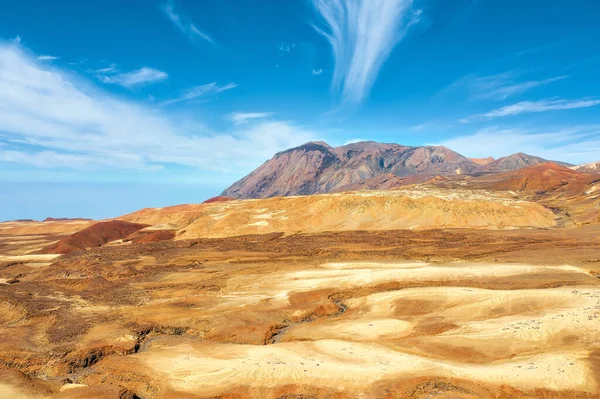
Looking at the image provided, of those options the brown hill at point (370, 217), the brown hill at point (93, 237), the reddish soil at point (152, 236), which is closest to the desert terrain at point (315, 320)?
the brown hill at point (93, 237)

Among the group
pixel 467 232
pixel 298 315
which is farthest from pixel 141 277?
pixel 467 232

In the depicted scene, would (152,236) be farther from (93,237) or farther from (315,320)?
(315,320)

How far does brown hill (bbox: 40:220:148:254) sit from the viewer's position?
80.9 m

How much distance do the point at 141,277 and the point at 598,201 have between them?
326 ft

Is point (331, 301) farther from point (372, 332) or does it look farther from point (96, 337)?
point (96, 337)

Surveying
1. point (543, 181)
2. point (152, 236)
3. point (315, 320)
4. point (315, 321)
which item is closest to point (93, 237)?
point (152, 236)

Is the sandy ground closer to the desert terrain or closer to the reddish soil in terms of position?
the desert terrain

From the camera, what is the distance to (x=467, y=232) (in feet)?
238

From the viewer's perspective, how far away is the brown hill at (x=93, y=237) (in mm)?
80875

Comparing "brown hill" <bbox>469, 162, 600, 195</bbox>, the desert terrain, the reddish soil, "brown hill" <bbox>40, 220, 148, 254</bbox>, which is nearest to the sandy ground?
the desert terrain

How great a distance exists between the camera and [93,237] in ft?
291

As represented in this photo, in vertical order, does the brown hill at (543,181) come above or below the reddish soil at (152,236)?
above

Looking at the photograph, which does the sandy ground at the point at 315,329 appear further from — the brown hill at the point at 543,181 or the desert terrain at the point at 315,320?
the brown hill at the point at 543,181

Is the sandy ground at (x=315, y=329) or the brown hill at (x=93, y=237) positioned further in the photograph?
the brown hill at (x=93, y=237)
